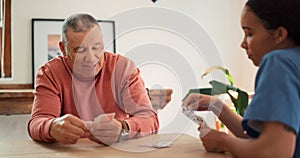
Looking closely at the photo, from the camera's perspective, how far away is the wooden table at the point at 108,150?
39.8 inches

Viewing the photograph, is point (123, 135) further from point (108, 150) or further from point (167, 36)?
point (167, 36)

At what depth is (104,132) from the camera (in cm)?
115

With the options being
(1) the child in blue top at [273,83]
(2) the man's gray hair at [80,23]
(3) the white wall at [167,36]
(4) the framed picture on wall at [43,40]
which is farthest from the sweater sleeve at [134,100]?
(4) the framed picture on wall at [43,40]

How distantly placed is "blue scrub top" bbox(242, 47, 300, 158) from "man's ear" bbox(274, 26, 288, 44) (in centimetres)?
9

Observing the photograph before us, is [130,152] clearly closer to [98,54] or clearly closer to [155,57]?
[98,54]

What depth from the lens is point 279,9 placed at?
30.4 inches

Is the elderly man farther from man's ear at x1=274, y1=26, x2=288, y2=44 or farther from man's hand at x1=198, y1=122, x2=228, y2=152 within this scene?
man's ear at x1=274, y1=26, x2=288, y2=44

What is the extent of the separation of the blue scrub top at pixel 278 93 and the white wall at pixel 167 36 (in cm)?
190

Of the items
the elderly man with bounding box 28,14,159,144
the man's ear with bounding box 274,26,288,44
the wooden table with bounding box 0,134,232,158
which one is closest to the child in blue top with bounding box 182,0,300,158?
the man's ear with bounding box 274,26,288,44

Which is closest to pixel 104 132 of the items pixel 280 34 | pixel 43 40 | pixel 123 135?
pixel 123 135

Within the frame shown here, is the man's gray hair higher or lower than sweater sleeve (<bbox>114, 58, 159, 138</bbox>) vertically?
higher

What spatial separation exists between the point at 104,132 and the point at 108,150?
9 centimetres

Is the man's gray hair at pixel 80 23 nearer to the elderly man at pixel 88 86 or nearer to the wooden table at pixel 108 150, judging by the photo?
the elderly man at pixel 88 86

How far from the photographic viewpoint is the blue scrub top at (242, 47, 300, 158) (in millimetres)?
670
